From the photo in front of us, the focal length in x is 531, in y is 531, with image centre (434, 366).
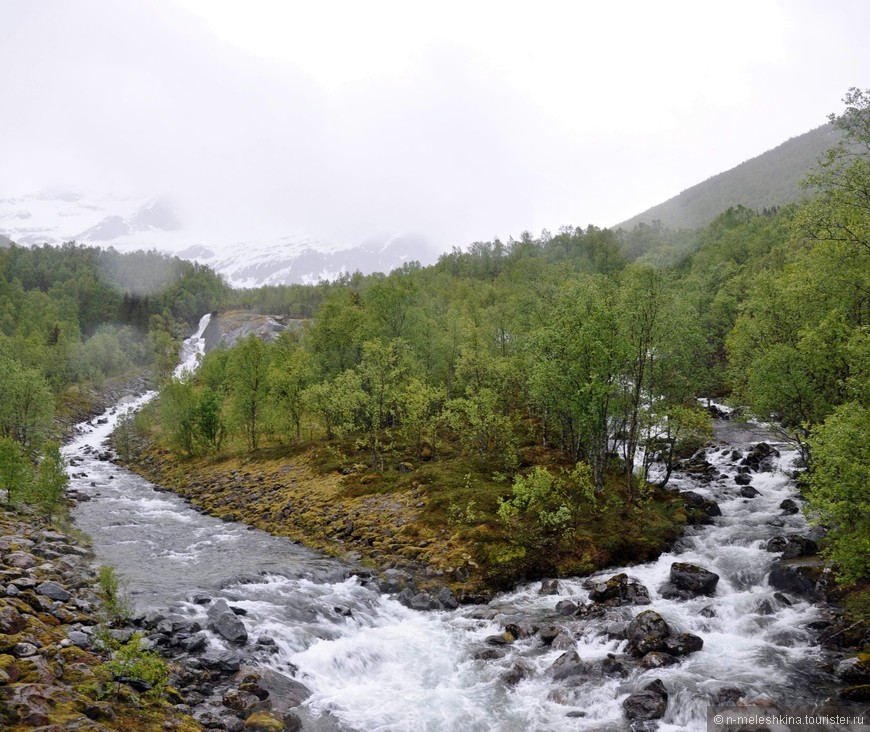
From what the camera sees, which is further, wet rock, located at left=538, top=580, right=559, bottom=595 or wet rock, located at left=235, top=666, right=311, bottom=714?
wet rock, located at left=538, top=580, right=559, bottom=595

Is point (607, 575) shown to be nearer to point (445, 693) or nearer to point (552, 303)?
point (445, 693)

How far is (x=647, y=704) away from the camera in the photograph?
49.4ft

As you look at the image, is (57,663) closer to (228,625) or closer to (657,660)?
(228,625)

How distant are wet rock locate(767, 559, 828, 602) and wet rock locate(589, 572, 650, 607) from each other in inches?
218

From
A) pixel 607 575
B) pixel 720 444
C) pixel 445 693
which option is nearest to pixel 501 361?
pixel 607 575

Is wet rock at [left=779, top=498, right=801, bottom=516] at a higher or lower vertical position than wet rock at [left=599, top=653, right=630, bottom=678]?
lower

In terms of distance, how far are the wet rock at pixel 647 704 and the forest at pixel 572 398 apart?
22.5 feet

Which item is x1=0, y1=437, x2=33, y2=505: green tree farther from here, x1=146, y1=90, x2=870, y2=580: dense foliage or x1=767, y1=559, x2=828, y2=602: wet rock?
x1=767, y1=559, x2=828, y2=602: wet rock

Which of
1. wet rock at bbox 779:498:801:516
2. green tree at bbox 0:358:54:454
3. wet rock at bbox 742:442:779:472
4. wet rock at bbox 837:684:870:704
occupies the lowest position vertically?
wet rock at bbox 779:498:801:516

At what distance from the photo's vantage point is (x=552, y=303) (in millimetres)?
45750

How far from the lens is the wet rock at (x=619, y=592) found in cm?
2169

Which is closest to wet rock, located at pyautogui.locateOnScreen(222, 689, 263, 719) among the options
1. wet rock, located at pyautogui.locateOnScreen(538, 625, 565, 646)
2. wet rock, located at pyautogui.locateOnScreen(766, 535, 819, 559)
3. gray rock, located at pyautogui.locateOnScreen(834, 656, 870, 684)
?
wet rock, located at pyautogui.locateOnScreen(538, 625, 565, 646)

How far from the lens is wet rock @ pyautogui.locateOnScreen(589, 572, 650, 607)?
2169 cm

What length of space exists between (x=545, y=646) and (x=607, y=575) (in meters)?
6.72
